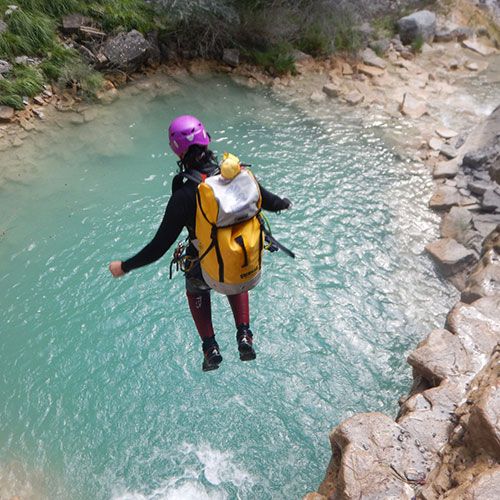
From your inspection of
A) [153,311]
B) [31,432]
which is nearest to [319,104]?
[153,311]

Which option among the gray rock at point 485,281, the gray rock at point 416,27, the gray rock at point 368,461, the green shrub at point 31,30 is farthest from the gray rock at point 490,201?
the green shrub at point 31,30

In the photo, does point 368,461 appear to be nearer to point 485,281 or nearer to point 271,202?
point 271,202

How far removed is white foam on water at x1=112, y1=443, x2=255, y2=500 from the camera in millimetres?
→ 3984

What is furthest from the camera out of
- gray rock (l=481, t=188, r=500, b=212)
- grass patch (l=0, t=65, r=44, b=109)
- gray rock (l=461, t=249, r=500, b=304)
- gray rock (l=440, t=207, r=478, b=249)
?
grass patch (l=0, t=65, r=44, b=109)

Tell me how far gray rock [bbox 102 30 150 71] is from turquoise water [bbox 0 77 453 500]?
6.00 ft

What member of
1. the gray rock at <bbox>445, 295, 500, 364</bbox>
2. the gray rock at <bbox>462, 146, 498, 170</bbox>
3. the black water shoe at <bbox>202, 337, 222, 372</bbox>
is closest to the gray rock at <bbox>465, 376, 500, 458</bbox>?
the gray rock at <bbox>445, 295, 500, 364</bbox>

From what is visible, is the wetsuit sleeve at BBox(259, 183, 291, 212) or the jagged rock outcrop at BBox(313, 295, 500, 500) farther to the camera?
the wetsuit sleeve at BBox(259, 183, 291, 212)

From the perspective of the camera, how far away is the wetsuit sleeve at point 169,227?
277cm

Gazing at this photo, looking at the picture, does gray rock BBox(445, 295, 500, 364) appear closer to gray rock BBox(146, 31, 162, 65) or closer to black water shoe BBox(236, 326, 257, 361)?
black water shoe BBox(236, 326, 257, 361)

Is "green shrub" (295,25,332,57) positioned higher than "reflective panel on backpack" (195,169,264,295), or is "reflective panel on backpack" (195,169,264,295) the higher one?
"reflective panel on backpack" (195,169,264,295)

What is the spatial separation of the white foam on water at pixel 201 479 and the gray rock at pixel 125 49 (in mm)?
7417

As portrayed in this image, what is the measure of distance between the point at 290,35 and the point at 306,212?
558cm

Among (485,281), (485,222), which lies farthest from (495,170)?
(485,281)

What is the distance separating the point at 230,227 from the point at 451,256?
165 inches
